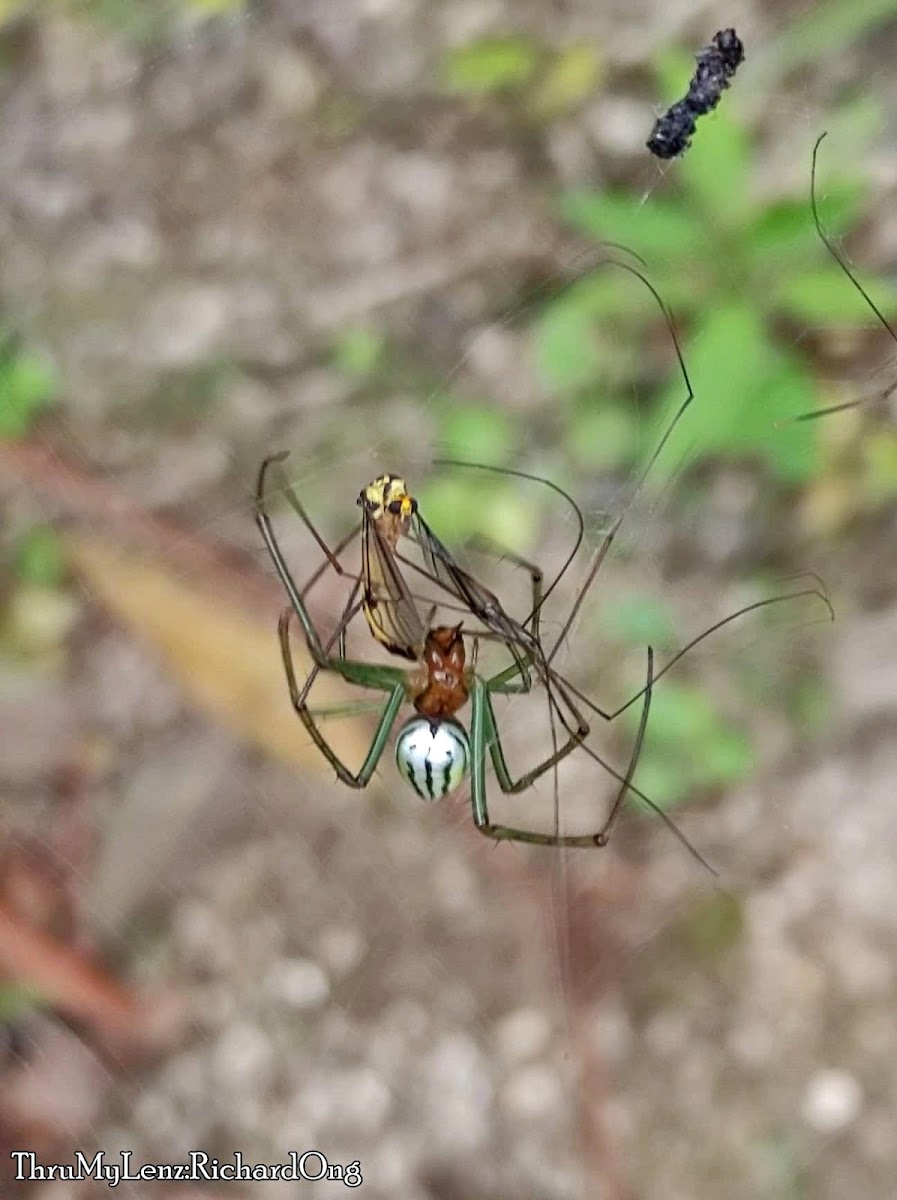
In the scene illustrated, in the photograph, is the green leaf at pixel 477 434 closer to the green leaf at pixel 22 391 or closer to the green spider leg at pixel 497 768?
the green spider leg at pixel 497 768

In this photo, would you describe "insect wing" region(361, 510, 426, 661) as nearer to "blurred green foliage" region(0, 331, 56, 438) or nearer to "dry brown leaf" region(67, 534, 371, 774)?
"dry brown leaf" region(67, 534, 371, 774)

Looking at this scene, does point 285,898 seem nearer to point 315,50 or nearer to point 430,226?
point 430,226

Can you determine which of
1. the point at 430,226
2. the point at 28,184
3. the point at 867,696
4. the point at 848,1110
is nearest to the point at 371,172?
the point at 430,226

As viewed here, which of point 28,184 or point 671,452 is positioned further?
point 28,184

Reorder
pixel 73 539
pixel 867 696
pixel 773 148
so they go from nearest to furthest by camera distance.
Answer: pixel 773 148 < pixel 867 696 < pixel 73 539

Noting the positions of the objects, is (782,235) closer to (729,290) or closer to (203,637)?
(729,290)

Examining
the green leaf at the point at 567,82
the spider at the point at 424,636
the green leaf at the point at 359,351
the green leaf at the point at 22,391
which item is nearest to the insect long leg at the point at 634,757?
the spider at the point at 424,636

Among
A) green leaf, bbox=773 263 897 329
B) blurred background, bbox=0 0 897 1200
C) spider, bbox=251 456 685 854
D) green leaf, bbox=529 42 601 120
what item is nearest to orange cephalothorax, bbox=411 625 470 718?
spider, bbox=251 456 685 854
